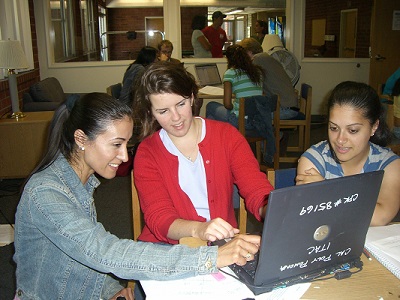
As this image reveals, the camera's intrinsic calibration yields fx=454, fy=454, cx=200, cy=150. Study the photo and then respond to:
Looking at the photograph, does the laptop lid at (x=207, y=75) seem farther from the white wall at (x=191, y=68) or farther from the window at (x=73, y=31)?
the window at (x=73, y=31)

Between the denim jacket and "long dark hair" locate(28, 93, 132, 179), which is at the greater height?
"long dark hair" locate(28, 93, 132, 179)

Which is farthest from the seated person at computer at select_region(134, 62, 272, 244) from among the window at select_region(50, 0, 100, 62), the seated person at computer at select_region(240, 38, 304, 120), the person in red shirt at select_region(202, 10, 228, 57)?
the person in red shirt at select_region(202, 10, 228, 57)

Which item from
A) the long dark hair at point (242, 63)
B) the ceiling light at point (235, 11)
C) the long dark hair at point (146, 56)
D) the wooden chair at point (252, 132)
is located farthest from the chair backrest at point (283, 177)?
the ceiling light at point (235, 11)

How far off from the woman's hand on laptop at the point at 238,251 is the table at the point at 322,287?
0.19ft

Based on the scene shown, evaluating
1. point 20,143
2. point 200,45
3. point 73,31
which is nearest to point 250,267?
point 20,143

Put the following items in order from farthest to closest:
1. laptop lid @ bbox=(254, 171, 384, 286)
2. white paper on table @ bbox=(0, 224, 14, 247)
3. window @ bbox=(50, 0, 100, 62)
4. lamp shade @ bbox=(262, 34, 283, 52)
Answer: window @ bbox=(50, 0, 100, 62) < lamp shade @ bbox=(262, 34, 283, 52) < white paper on table @ bbox=(0, 224, 14, 247) < laptop lid @ bbox=(254, 171, 384, 286)

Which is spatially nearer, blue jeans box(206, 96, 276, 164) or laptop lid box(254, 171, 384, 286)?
laptop lid box(254, 171, 384, 286)

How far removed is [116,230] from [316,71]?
474 cm

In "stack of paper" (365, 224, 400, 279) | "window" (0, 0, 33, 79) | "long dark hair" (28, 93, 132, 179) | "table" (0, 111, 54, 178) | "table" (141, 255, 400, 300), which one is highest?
"window" (0, 0, 33, 79)

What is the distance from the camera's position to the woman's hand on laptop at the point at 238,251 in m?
1.15

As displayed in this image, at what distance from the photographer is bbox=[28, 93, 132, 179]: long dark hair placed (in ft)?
4.44

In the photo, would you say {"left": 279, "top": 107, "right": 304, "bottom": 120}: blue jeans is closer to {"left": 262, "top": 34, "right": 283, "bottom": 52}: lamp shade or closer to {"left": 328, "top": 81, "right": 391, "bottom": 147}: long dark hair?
{"left": 262, "top": 34, "right": 283, "bottom": 52}: lamp shade

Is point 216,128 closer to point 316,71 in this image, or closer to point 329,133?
point 329,133

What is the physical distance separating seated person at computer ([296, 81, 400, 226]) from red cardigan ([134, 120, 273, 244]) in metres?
0.19
